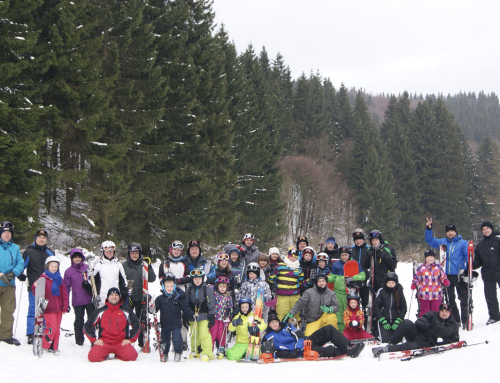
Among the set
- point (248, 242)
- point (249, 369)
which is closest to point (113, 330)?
point (249, 369)

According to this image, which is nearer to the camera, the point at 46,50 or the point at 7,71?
the point at 7,71

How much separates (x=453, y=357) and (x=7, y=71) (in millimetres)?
11872

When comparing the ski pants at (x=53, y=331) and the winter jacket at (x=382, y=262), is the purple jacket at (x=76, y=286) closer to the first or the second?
the ski pants at (x=53, y=331)

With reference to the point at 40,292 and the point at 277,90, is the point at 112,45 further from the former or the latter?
the point at 277,90

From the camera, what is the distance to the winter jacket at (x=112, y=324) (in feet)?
24.6

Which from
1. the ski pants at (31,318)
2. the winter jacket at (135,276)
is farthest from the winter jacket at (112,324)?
the ski pants at (31,318)

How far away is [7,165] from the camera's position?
12.0 meters

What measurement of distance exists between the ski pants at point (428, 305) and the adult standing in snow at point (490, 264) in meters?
1.47

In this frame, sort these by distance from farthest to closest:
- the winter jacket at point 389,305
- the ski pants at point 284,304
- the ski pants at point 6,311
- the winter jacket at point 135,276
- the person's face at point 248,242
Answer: the person's face at point 248,242, the ski pants at point 284,304, the winter jacket at point 389,305, the winter jacket at point 135,276, the ski pants at point 6,311

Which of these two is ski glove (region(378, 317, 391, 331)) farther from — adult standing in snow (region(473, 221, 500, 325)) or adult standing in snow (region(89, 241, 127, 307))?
adult standing in snow (region(89, 241, 127, 307))

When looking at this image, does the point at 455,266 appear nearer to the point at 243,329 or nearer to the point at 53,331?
the point at 243,329

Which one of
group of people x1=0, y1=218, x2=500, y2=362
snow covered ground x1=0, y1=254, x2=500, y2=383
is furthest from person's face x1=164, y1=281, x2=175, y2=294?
snow covered ground x1=0, y1=254, x2=500, y2=383

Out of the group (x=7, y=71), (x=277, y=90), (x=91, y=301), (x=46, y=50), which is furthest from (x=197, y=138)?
(x=277, y=90)

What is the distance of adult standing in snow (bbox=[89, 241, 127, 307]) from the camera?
8.16m
